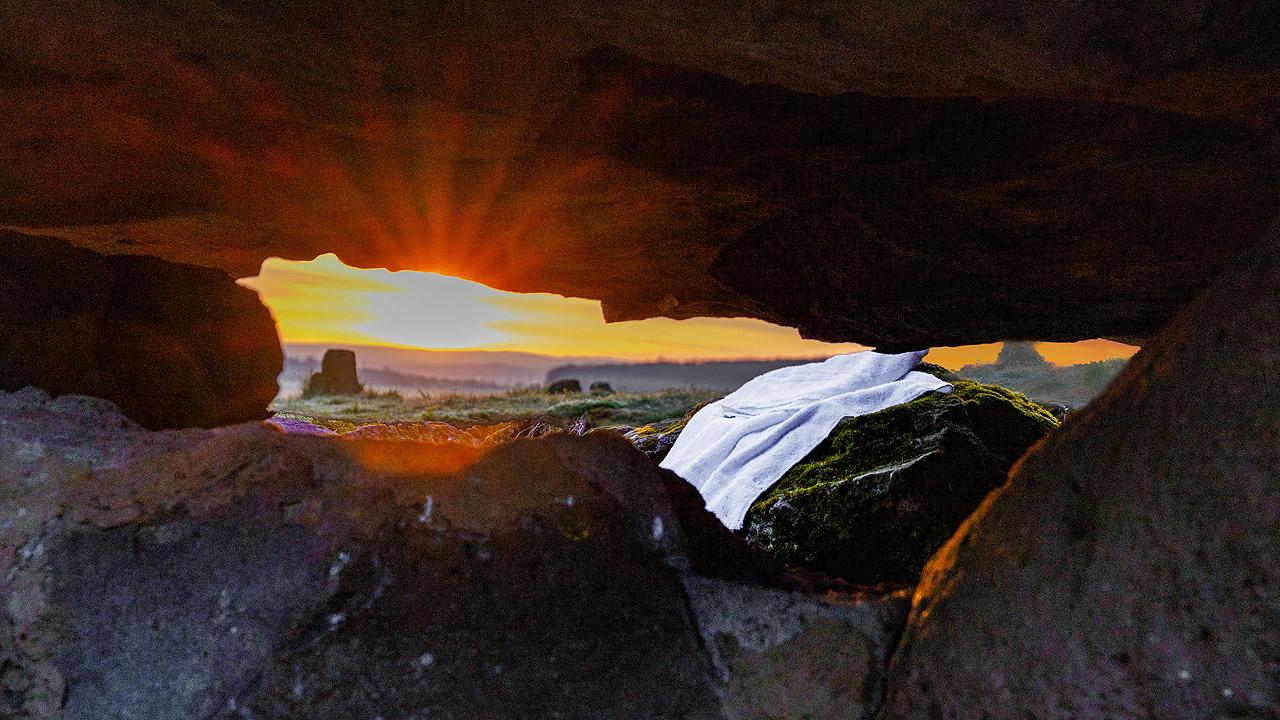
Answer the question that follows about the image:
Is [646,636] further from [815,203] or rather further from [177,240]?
[177,240]

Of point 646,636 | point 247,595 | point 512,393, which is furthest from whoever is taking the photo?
point 512,393

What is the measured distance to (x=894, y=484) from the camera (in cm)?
466

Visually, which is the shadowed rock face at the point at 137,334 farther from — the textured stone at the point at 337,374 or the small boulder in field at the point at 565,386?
the textured stone at the point at 337,374

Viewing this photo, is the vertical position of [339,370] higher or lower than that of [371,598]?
higher

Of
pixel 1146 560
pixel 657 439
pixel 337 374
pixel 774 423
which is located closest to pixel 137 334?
pixel 1146 560

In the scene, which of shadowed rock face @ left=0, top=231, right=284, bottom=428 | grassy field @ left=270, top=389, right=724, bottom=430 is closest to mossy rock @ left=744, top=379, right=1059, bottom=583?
shadowed rock face @ left=0, top=231, right=284, bottom=428

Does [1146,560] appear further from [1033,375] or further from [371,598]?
[1033,375]

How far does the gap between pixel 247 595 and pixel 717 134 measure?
189cm

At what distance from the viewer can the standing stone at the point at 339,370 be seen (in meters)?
17.6

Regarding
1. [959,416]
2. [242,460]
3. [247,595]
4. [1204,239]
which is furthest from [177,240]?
[959,416]

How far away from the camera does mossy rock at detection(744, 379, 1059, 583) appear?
4.54 m

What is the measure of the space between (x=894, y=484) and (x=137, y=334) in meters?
4.33

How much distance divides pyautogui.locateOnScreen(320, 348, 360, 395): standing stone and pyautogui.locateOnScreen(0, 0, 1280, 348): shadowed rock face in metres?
15.8

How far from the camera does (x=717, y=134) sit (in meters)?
2.14
